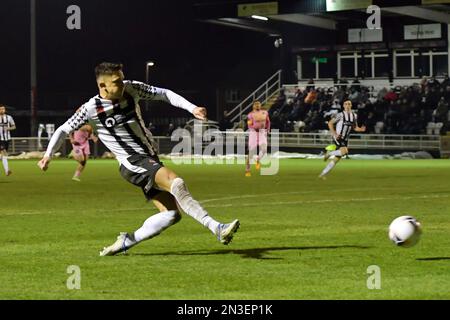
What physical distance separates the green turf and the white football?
193 mm

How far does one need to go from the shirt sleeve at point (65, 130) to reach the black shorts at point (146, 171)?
68 cm

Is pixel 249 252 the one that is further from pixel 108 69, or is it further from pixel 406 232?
pixel 108 69

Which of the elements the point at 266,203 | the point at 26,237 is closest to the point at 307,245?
the point at 26,237

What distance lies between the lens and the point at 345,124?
97.1 ft

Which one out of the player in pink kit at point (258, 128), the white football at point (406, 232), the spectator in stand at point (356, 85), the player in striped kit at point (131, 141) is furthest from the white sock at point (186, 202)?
the spectator in stand at point (356, 85)

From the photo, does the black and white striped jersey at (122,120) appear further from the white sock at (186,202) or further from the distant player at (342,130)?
the distant player at (342,130)

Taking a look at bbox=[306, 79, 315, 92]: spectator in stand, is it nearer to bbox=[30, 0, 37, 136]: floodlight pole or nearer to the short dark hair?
bbox=[30, 0, 37, 136]: floodlight pole

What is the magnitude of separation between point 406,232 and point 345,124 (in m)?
19.3

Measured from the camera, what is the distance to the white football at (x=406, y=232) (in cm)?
1048

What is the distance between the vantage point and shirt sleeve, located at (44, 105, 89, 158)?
10.9 meters

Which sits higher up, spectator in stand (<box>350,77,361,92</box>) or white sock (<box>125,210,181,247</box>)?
spectator in stand (<box>350,77,361,92</box>)

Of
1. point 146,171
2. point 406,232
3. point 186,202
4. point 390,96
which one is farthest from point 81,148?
point 390,96

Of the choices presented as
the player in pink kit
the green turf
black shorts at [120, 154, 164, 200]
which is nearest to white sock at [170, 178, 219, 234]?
black shorts at [120, 154, 164, 200]
